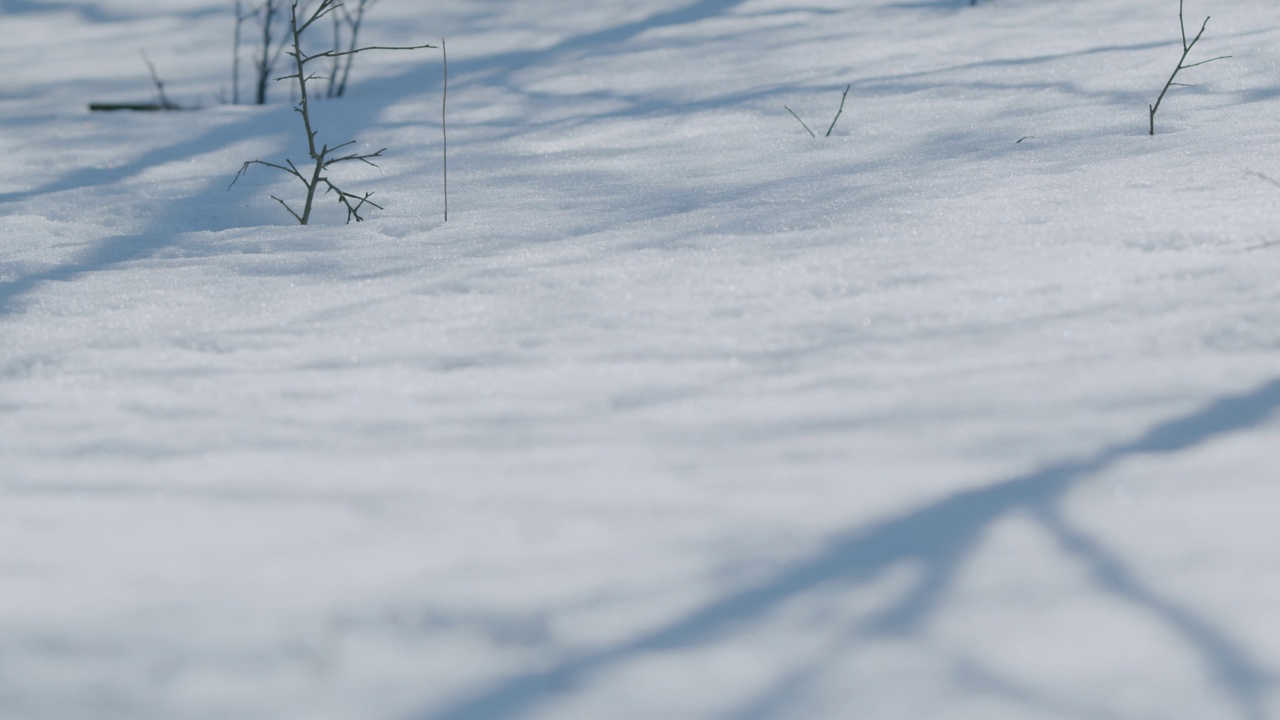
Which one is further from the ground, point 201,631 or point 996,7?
point 996,7

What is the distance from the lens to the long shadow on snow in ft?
2.78

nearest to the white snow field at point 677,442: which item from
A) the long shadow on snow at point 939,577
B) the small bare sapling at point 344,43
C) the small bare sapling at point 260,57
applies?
the long shadow on snow at point 939,577

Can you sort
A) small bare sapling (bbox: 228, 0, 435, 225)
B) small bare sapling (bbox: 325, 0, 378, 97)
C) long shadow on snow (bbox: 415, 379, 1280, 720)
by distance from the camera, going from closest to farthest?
long shadow on snow (bbox: 415, 379, 1280, 720)
small bare sapling (bbox: 228, 0, 435, 225)
small bare sapling (bbox: 325, 0, 378, 97)

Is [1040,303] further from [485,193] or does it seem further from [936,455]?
[485,193]

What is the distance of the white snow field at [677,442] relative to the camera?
0.88m

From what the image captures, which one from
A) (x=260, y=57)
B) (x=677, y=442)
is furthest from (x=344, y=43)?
(x=677, y=442)

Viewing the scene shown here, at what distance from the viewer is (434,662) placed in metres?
0.90

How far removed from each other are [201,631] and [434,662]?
9.7 inches

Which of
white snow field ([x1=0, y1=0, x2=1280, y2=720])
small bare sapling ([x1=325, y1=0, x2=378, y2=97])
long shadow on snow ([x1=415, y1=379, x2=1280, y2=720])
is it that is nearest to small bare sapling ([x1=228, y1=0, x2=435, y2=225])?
white snow field ([x1=0, y1=0, x2=1280, y2=720])

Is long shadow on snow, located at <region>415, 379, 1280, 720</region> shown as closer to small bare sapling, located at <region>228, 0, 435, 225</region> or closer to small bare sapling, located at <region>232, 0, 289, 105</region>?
small bare sapling, located at <region>228, 0, 435, 225</region>

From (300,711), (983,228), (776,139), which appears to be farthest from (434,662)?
(776,139)

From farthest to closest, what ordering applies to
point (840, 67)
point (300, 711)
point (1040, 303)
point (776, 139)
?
point (840, 67) → point (776, 139) → point (1040, 303) → point (300, 711)

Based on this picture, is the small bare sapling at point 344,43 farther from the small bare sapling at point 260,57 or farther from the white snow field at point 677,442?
the white snow field at point 677,442

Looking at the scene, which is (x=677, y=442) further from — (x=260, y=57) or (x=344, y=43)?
(x=344, y=43)
